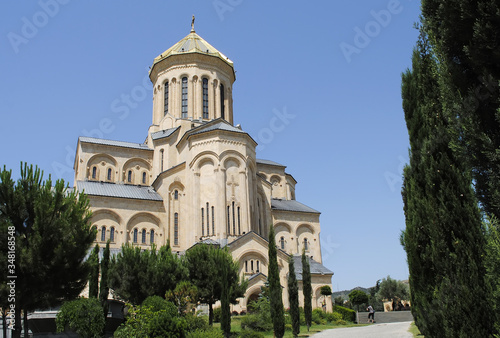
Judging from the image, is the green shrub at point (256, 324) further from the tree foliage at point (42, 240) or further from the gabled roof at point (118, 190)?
the gabled roof at point (118, 190)

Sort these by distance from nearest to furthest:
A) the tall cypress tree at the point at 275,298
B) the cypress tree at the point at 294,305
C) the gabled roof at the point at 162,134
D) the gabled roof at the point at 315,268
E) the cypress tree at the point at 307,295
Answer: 1. the tall cypress tree at the point at 275,298
2. the cypress tree at the point at 294,305
3. the cypress tree at the point at 307,295
4. the gabled roof at the point at 315,268
5. the gabled roof at the point at 162,134

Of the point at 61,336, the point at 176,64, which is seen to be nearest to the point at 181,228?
the point at 176,64

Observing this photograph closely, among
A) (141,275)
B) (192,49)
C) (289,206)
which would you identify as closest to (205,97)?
(192,49)

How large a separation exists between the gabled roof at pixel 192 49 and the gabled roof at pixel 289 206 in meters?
12.0

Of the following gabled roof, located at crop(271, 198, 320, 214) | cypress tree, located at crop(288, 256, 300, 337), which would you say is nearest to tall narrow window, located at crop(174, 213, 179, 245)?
gabled roof, located at crop(271, 198, 320, 214)

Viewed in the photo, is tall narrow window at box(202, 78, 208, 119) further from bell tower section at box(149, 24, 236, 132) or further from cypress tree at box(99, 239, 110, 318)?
cypress tree at box(99, 239, 110, 318)

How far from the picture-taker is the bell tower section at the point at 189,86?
3300 cm

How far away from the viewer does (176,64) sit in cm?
3362

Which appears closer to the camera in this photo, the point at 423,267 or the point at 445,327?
the point at 445,327

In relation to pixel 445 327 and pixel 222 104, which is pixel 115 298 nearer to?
pixel 445 327

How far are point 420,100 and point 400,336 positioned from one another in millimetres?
10406

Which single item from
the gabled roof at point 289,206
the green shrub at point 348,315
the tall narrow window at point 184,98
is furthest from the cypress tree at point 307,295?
the tall narrow window at point 184,98

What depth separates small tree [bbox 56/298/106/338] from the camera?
40.1 feet

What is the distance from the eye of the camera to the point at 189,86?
33.0 meters
